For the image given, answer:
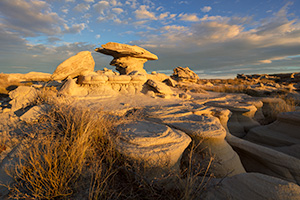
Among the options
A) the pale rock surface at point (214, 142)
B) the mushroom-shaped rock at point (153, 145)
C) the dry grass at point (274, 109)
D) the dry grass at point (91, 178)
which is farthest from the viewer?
the dry grass at point (274, 109)

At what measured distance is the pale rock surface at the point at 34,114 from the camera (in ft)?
10.1

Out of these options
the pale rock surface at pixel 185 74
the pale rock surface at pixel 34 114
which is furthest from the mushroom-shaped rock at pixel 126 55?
the pale rock surface at pixel 34 114

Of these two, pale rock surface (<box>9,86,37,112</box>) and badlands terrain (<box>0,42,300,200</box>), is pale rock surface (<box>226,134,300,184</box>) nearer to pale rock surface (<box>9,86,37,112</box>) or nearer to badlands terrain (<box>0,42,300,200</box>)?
badlands terrain (<box>0,42,300,200</box>)

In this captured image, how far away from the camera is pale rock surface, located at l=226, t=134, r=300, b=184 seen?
260 centimetres

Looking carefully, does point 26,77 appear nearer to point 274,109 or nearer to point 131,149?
point 131,149

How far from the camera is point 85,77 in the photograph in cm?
497

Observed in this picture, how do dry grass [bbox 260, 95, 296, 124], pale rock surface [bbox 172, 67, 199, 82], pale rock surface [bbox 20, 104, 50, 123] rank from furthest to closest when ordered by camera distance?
pale rock surface [bbox 172, 67, 199, 82]
dry grass [bbox 260, 95, 296, 124]
pale rock surface [bbox 20, 104, 50, 123]

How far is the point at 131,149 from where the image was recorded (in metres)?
1.95

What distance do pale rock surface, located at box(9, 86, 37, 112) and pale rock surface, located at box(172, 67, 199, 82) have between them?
11.3 meters

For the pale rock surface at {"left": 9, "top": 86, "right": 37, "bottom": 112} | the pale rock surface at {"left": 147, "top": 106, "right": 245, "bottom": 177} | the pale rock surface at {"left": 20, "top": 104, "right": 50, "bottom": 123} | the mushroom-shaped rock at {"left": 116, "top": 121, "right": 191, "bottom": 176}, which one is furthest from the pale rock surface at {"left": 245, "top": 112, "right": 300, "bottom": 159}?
the pale rock surface at {"left": 9, "top": 86, "right": 37, "bottom": 112}

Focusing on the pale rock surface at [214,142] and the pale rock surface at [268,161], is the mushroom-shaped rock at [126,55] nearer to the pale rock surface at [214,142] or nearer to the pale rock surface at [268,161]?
the pale rock surface at [214,142]

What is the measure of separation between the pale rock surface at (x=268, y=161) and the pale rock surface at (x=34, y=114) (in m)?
4.17

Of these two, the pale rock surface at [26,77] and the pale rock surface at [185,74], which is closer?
the pale rock surface at [26,77]

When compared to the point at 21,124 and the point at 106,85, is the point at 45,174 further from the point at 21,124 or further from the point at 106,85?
the point at 106,85
